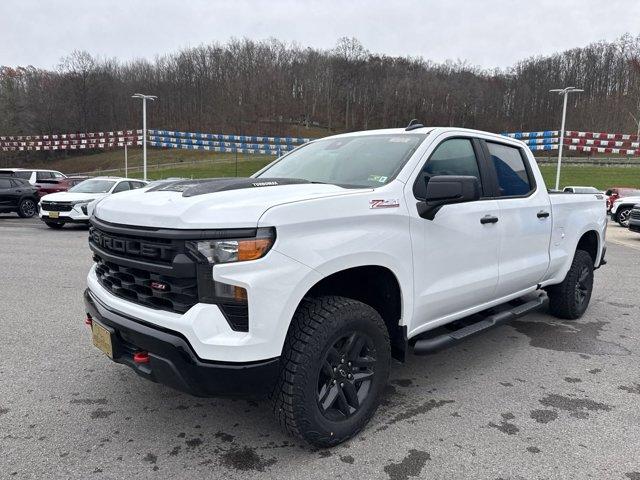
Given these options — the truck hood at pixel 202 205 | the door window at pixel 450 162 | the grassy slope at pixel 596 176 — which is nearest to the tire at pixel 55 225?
the truck hood at pixel 202 205

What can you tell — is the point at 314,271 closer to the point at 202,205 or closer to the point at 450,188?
the point at 202,205

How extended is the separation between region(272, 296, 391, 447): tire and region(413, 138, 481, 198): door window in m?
0.99

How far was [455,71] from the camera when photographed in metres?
87.1

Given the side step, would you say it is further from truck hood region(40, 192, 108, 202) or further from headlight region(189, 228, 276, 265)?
truck hood region(40, 192, 108, 202)

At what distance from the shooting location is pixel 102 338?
290 centimetres

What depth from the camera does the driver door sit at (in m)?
3.22

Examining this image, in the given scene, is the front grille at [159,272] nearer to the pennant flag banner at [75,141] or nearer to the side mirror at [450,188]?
the side mirror at [450,188]

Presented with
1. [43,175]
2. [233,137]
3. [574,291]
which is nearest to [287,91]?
[233,137]

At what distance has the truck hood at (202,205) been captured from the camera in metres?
2.41

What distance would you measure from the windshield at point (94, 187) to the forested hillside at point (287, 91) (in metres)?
54.6

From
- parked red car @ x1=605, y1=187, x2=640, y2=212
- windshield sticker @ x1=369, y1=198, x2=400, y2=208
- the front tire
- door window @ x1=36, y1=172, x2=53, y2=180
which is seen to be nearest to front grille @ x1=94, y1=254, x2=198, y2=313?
windshield sticker @ x1=369, y1=198, x2=400, y2=208

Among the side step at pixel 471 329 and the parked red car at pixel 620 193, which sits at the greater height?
the parked red car at pixel 620 193

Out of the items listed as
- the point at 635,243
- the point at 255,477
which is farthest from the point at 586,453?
the point at 635,243

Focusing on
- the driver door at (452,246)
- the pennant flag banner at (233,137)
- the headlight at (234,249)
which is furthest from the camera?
the pennant flag banner at (233,137)
